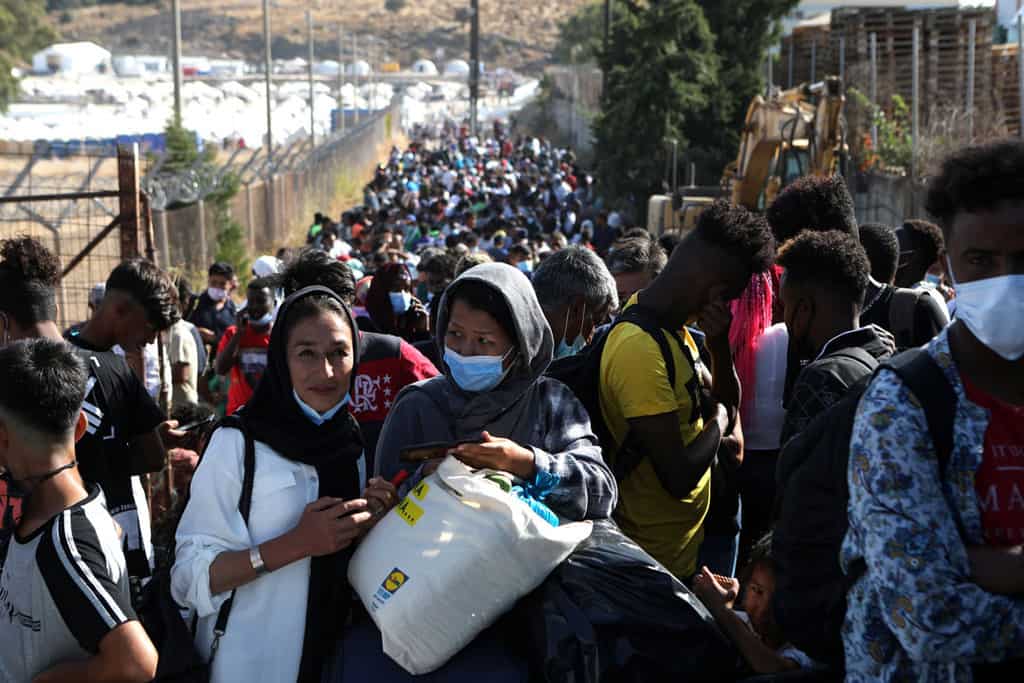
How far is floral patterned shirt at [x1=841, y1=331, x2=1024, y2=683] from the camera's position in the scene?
2.26 meters

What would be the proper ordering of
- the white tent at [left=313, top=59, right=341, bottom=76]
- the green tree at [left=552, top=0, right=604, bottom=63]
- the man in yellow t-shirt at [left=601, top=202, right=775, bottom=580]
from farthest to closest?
the white tent at [left=313, top=59, right=341, bottom=76]
the green tree at [left=552, top=0, right=604, bottom=63]
the man in yellow t-shirt at [left=601, top=202, right=775, bottom=580]

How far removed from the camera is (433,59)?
16125 cm

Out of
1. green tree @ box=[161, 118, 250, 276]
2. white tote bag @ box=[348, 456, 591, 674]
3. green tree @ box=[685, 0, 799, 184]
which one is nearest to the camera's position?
white tote bag @ box=[348, 456, 591, 674]

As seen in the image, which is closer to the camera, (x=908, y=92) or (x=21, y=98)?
(x=908, y=92)

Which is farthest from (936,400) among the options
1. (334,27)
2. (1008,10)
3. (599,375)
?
(334,27)

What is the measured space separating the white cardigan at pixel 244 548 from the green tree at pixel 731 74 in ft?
98.4

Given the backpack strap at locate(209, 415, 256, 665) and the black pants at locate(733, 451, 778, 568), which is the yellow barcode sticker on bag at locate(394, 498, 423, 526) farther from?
the black pants at locate(733, 451, 778, 568)

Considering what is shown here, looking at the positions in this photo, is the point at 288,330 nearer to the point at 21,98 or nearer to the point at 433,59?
the point at 21,98

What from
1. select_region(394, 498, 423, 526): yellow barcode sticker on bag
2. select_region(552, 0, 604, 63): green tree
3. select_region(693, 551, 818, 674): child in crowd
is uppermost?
select_region(552, 0, 604, 63): green tree

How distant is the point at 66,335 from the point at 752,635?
3.30m

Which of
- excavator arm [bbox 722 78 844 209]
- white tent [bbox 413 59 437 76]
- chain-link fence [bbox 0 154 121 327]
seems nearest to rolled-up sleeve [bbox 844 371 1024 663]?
chain-link fence [bbox 0 154 121 327]

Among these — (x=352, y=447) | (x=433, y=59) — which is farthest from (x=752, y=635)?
(x=433, y=59)

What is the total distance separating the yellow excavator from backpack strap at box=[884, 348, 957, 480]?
46.3ft

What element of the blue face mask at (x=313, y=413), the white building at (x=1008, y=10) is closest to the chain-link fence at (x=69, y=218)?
the blue face mask at (x=313, y=413)
